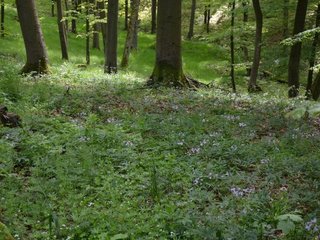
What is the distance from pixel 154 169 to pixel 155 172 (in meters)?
0.05

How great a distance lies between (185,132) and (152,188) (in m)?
2.83

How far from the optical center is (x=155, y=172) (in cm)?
596

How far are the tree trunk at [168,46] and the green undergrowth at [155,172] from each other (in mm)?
3181

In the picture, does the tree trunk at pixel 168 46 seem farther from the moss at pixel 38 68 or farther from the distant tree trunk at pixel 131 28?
the distant tree trunk at pixel 131 28

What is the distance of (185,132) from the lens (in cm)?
846

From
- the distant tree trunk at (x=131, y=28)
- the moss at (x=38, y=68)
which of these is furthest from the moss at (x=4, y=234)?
the distant tree trunk at (x=131, y=28)

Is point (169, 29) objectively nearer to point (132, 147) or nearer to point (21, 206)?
point (132, 147)

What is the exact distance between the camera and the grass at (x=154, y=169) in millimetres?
4898

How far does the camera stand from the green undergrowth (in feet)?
16.0

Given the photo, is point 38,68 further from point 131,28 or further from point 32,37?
point 131,28

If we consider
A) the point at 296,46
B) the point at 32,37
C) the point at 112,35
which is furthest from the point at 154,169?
the point at 112,35

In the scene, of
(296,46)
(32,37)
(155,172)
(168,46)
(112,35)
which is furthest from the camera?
(112,35)

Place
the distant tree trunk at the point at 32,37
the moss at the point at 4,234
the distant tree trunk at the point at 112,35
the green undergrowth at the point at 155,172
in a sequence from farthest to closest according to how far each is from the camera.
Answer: the distant tree trunk at the point at 112,35, the distant tree trunk at the point at 32,37, the green undergrowth at the point at 155,172, the moss at the point at 4,234

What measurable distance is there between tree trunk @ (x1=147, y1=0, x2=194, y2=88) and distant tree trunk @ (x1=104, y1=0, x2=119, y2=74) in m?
6.59
